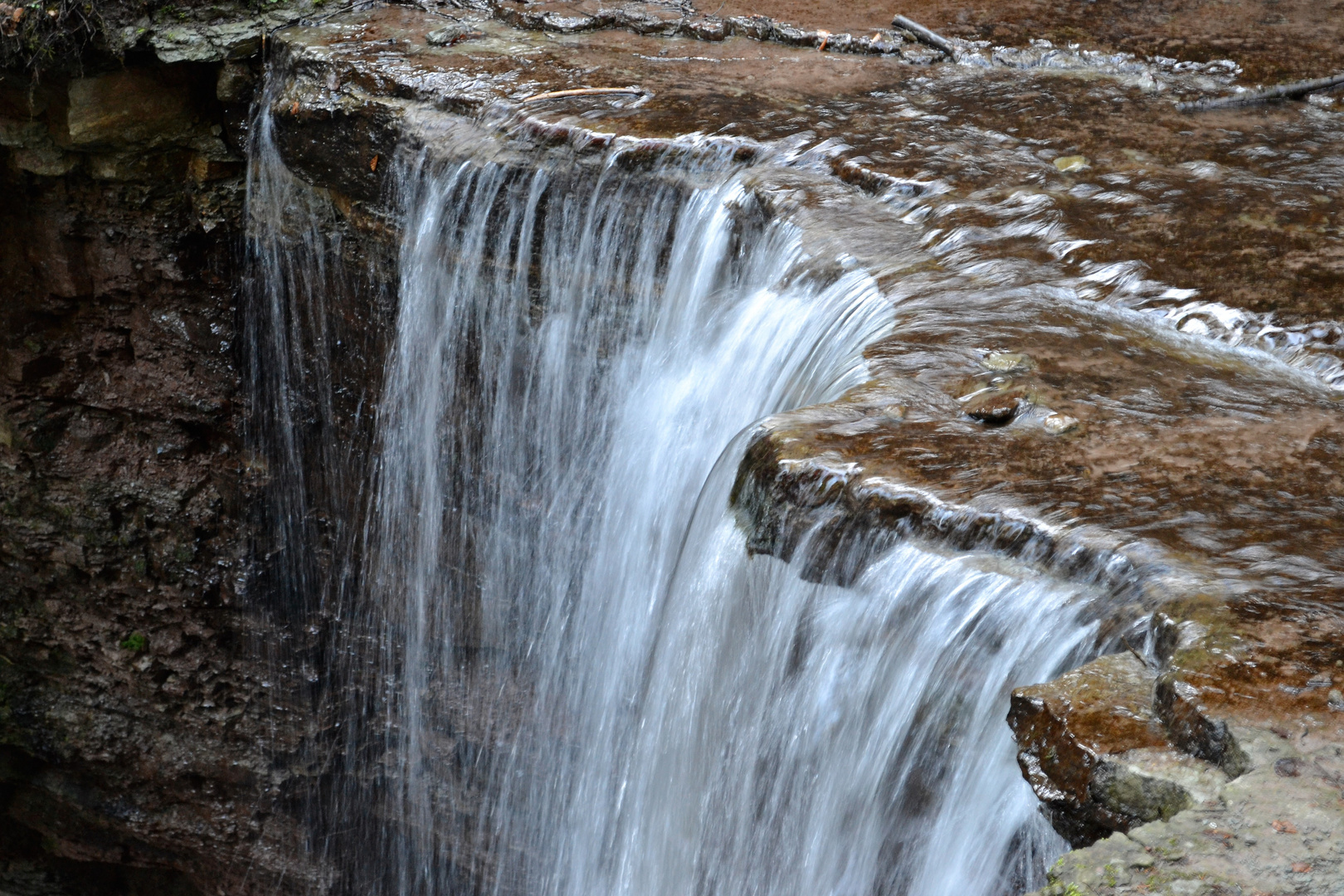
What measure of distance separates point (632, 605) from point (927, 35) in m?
2.58

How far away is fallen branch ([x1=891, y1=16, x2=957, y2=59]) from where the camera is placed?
4.69 metres

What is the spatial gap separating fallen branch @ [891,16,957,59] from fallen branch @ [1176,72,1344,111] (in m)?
0.90

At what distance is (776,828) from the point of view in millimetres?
2768

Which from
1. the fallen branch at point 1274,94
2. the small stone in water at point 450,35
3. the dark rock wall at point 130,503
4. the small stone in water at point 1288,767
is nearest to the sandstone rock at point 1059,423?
the small stone in water at point 1288,767

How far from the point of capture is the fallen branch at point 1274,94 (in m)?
4.25

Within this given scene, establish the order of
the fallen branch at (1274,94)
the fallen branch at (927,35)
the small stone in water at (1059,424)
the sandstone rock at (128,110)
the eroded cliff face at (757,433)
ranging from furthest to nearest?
the sandstone rock at (128,110) < the fallen branch at (927,35) < the fallen branch at (1274,94) < the small stone in water at (1059,424) < the eroded cliff face at (757,433)

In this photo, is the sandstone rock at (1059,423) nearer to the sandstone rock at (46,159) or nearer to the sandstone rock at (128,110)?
the sandstone rock at (128,110)

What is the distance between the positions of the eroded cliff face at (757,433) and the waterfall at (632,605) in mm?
137

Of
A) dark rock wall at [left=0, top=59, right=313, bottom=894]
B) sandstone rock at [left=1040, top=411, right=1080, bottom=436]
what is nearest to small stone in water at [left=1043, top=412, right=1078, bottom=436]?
sandstone rock at [left=1040, top=411, right=1080, bottom=436]

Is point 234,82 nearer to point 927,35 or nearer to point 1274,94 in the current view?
point 927,35

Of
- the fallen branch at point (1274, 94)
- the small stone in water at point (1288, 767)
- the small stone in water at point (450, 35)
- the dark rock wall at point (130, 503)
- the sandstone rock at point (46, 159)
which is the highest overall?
the fallen branch at point (1274, 94)

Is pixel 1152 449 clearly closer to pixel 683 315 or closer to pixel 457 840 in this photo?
pixel 683 315

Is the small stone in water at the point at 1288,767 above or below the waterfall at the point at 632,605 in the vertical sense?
above

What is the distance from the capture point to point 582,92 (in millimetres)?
4344
